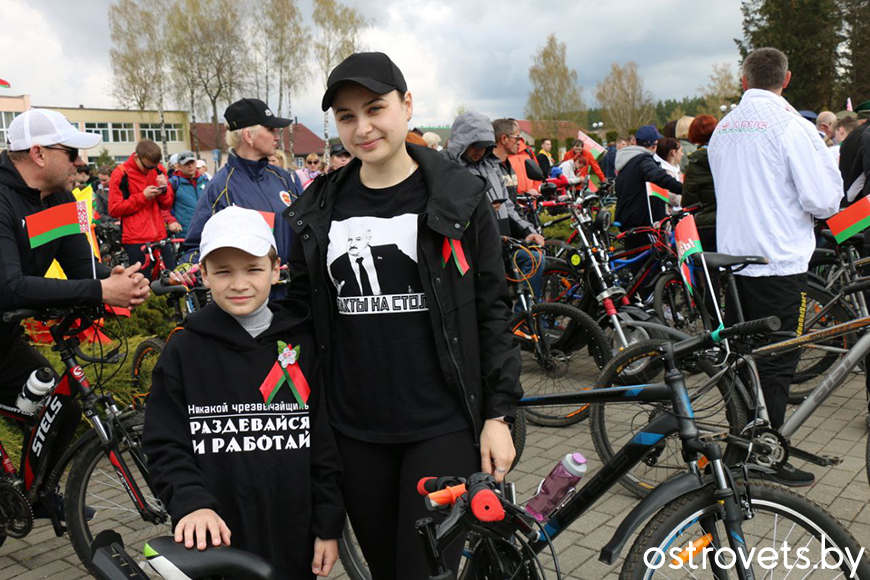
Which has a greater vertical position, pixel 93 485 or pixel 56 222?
pixel 56 222

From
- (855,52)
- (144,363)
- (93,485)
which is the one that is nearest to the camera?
(93,485)

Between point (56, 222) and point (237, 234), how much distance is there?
1537 millimetres

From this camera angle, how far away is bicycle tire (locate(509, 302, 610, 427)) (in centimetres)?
515

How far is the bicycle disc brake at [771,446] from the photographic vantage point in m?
3.55

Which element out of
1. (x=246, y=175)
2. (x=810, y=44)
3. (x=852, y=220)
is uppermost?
(x=810, y=44)

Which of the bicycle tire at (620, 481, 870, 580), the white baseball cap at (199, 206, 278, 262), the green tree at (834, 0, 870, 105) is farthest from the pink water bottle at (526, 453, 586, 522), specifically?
the green tree at (834, 0, 870, 105)

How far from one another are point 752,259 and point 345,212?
2688 mm

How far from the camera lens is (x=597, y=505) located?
4043 millimetres

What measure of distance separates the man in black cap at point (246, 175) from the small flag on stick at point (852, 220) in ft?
10.5

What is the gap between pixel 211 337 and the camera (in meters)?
2.17

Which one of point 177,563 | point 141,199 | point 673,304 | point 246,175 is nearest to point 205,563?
point 177,563

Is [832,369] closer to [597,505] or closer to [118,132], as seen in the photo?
[597,505]


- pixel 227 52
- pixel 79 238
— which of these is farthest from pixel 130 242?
pixel 227 52

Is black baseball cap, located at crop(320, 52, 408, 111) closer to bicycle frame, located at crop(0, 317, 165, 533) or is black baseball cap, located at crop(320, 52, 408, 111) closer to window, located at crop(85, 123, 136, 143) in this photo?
bicycle frame, located at crop(0, 317, 165, 533)
